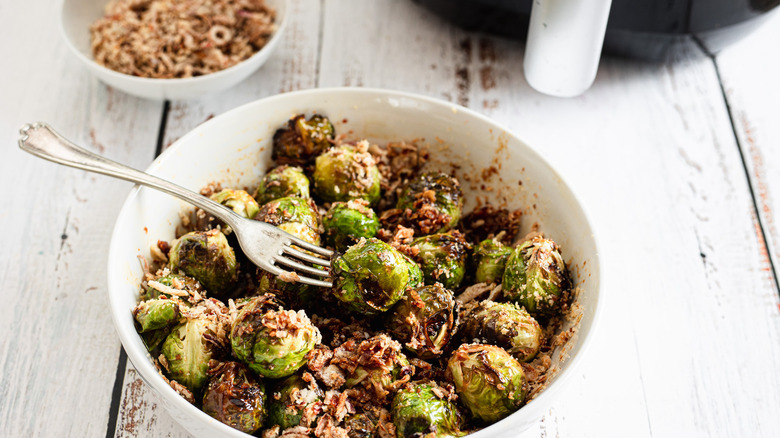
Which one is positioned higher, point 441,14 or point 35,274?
point 441,14

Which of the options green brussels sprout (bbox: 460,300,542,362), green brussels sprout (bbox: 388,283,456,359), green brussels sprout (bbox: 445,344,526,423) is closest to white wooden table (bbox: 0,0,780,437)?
green brussels sprout (bbox: 460,300,542,362)

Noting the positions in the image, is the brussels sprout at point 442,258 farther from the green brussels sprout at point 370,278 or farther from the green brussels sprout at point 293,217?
the green brussels sprout at point 293,217

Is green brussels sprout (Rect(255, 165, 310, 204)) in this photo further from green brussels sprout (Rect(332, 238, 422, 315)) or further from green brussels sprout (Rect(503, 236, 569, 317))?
green brussels sprout (Rect(503, 236, 569, 317))

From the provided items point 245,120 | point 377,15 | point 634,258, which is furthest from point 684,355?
point 377,15

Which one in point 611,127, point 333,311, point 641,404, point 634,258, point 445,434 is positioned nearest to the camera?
point 445,434

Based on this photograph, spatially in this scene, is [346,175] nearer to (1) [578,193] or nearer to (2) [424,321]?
(2) [424,321]

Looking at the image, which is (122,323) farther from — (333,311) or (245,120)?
(245,120)

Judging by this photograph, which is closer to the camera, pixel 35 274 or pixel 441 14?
pixel 35 274
